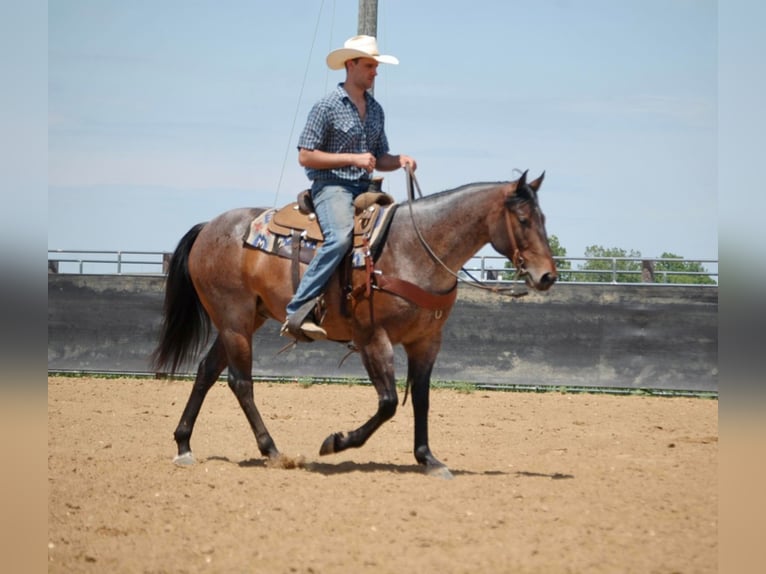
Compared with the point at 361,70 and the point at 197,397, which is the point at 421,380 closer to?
the point at 197,397

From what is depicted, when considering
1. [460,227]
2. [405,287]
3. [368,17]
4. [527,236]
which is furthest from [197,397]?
[368,17]

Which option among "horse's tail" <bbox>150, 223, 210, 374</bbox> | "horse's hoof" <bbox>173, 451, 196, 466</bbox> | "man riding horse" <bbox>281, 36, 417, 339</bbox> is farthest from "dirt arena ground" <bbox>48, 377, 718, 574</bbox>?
"man riding horse" <bbox>281, 36, 417, 339</bbox>

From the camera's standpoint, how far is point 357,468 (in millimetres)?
6969

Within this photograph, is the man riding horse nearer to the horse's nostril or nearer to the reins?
the reins

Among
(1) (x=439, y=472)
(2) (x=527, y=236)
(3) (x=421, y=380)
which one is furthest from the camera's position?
(3) (x=421, y=380)

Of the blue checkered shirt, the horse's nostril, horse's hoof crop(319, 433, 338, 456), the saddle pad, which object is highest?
the blue checkered shirt

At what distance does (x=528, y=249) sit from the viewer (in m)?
6.35

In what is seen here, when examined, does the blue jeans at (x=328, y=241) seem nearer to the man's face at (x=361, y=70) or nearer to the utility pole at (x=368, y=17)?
the man's face at (x=361, y=70)

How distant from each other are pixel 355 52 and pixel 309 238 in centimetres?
135

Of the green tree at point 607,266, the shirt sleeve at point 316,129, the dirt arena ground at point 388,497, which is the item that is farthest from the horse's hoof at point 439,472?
the green tree at point 607,266

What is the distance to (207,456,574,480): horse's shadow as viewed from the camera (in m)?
6.73

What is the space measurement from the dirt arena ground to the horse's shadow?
0.08ft

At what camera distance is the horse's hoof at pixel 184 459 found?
7194mm

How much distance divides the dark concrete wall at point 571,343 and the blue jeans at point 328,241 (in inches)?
223
